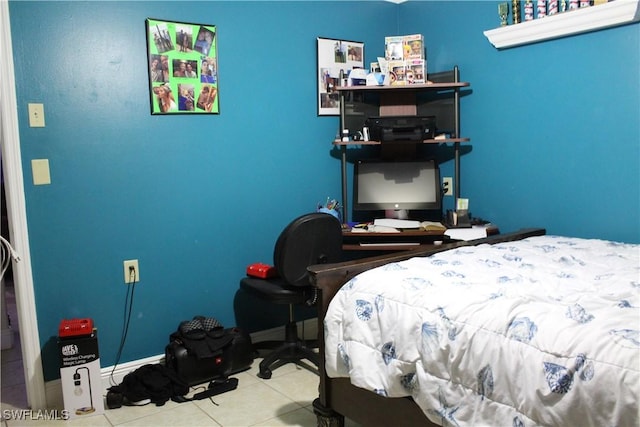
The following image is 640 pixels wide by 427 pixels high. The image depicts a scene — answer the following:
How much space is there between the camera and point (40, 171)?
103 inches

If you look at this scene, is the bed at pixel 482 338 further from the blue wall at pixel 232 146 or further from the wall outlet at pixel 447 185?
the wall outlet at pixel 447 185

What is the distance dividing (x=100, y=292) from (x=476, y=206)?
2.24 meters

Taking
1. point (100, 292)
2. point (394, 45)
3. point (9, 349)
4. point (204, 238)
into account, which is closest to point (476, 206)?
point (394, 45)

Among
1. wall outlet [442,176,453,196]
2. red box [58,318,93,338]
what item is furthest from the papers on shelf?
red box [58,318,93,338]

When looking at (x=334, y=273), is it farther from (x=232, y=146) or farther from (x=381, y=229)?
(x=232, y=146)

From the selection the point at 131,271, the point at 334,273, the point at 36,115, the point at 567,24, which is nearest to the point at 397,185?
the point at 567,24

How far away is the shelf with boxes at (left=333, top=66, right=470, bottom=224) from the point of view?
3.38 metres

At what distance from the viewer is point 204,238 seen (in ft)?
10.2

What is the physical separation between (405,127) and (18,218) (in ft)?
6.88

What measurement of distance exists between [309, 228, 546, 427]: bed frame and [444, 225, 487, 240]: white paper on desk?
0.86m

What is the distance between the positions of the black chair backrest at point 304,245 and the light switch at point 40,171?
113 cm

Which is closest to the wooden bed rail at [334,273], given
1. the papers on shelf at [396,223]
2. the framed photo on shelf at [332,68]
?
the papers on shelf at [396,223]

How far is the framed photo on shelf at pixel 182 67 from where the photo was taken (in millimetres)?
2867

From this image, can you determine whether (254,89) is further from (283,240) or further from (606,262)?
(606,262)
